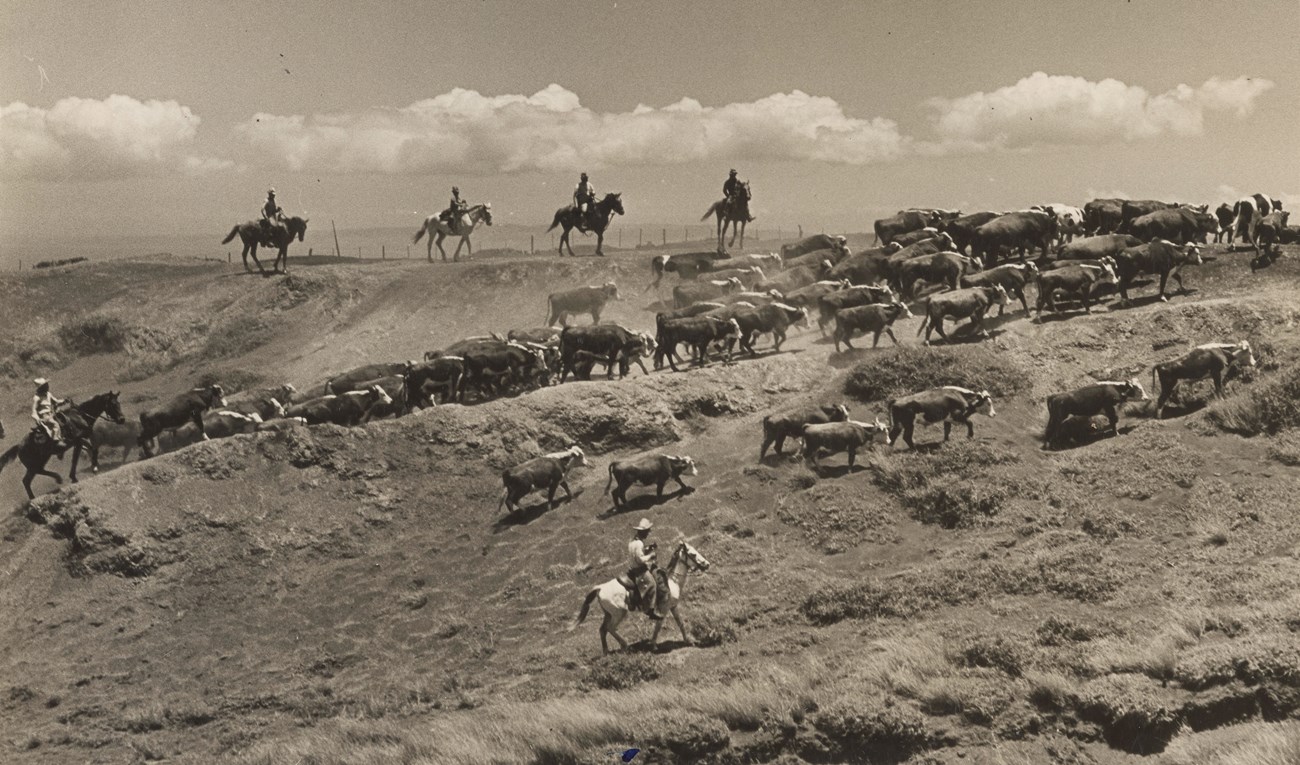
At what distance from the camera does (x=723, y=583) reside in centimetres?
1667

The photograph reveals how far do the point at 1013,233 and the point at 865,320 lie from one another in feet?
27.0

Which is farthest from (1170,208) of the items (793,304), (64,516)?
(64,516)

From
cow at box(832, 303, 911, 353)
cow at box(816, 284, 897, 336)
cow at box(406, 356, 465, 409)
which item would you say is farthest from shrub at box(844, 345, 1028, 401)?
cow at box(406, 356, 465, 409)

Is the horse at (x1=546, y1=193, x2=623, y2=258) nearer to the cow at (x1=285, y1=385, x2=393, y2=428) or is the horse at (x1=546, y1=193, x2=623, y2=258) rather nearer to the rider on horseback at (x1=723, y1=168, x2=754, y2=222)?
the rider on horseback at (x1=723, y1=168, x2=754, y2=222)

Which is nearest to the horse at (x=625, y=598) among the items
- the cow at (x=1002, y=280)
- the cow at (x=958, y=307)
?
the cow at (x=958, y=307)

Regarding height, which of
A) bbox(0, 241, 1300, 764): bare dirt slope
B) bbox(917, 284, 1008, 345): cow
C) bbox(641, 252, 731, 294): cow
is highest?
bbox(641, 252, 731, 294): cow

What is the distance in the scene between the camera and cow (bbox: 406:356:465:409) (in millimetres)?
24734

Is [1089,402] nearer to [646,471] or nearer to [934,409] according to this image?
[934,409]

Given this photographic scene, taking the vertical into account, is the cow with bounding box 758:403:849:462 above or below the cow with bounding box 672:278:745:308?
below

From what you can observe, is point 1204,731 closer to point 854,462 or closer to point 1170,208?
point 854,462

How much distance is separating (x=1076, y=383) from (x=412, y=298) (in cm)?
2389

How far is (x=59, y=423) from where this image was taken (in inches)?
968

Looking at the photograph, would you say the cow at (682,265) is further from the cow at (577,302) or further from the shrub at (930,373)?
the shrub at (930,373)

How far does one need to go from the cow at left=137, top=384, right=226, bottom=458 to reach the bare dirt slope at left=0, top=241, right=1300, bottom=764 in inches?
151
